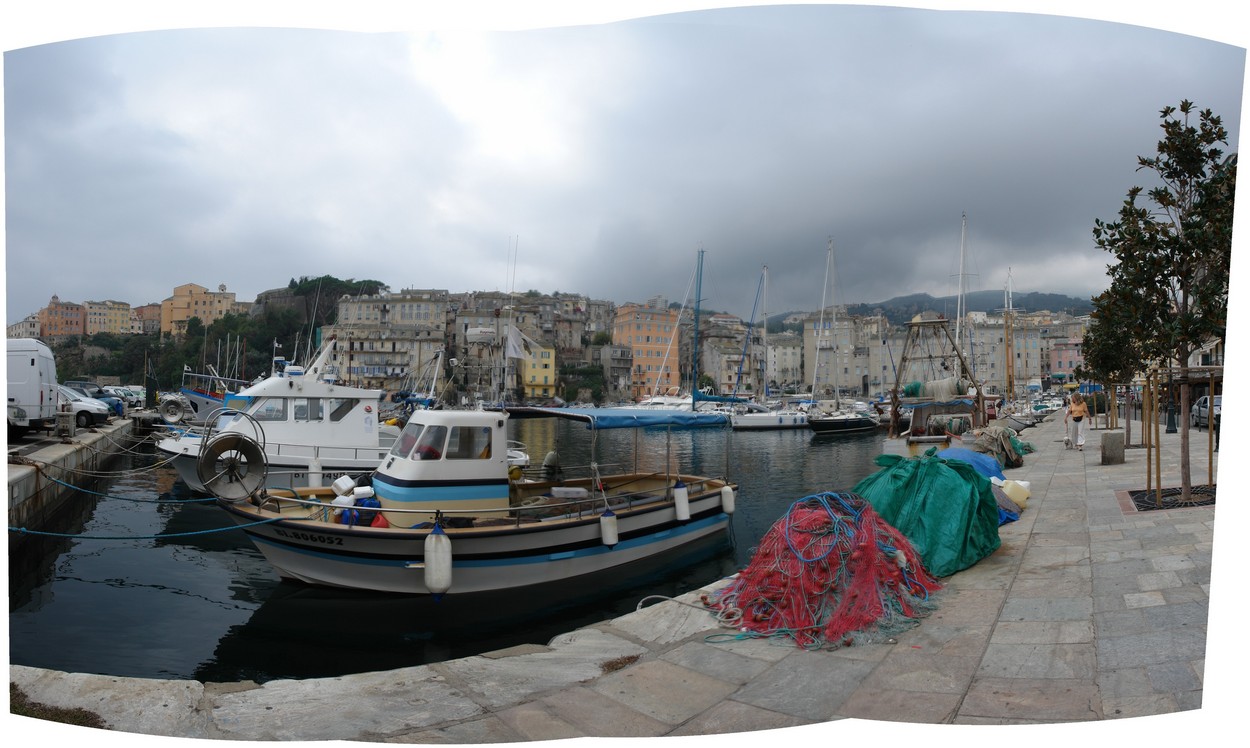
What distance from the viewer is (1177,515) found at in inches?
284

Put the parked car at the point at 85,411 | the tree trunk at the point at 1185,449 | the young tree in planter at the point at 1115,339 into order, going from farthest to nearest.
Answer: the parked car at the point at 85,411 → the young tree in planter at the point at 1115,339 → the tree trunk at the point at 1185,449

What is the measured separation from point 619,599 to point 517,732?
753 cm

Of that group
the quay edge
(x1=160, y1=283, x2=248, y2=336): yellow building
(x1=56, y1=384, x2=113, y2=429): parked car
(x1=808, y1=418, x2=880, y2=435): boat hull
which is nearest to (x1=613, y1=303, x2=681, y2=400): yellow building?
(x1=808, y1=418, x2=880, y2=435): boat hull

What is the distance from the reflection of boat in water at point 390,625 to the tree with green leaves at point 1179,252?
7.44 metres

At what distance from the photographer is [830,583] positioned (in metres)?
5.82

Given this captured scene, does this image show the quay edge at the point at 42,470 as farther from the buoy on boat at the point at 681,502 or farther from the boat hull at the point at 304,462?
the buoy on boat at the point at 681,502

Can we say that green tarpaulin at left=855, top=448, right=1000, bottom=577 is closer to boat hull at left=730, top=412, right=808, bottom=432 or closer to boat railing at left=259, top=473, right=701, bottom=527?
boat railing at left=259, top=473, right=701, bottom=527

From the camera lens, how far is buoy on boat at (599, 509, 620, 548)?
1134cm

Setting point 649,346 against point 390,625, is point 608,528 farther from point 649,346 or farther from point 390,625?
point 649,346

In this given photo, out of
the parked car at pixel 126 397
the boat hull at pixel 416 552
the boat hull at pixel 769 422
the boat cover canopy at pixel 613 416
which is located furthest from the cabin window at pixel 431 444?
the boat hull at pixel 769 422

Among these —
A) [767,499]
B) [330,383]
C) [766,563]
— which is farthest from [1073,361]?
[766,563]

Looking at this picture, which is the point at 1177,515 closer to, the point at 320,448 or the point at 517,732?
the point at 517,732

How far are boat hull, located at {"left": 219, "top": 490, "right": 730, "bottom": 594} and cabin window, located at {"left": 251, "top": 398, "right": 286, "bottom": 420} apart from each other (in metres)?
8.20

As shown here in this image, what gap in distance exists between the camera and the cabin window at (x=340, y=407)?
1878 cm
